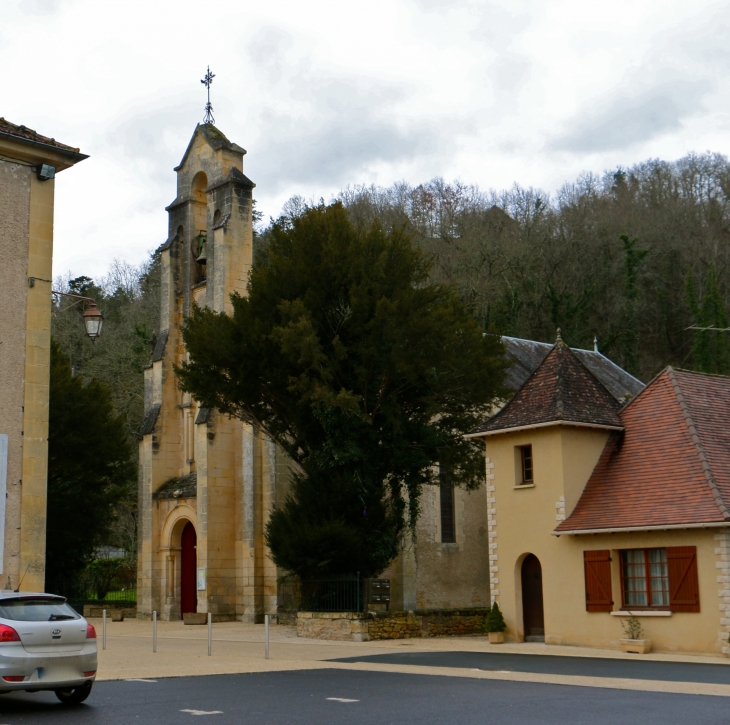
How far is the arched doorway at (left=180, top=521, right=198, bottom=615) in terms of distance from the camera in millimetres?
32625

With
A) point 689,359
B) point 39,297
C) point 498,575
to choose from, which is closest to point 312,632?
point 498,575

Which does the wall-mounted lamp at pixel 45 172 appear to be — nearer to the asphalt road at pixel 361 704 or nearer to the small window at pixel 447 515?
the asphalt road at pixel 361 704

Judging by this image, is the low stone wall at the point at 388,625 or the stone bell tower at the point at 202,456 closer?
the low stone wall at the point at 388,625

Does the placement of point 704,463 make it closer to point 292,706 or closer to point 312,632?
point 312,632

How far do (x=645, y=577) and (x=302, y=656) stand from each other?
23.8 feet

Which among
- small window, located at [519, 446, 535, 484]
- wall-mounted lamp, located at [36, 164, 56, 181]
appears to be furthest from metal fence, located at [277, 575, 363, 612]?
wall-mounted lamp, located at [36, 164, 56, 181]

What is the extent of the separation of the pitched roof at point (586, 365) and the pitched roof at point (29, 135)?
64.7 feet

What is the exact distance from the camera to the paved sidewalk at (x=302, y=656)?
561 inches

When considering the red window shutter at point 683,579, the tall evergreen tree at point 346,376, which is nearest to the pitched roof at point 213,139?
the tall evergreen tree at point 346,376

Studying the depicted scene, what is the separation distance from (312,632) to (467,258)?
96.3 ft

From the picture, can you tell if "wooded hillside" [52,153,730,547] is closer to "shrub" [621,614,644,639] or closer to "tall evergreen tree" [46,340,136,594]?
"tall evergreen tree" [46,340,136,594]

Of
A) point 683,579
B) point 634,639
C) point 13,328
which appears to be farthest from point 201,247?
point 683,579

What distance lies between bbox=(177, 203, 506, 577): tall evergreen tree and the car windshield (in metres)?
12.4

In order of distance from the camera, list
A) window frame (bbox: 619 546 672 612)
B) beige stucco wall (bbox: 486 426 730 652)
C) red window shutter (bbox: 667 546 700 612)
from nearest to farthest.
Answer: beige stucco wall (bbox: 486 426 730 652), red window shutter (bbox: 667 546 700 612), window frame (bbox: 619 546 672 612)
